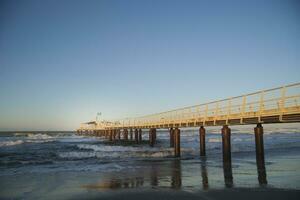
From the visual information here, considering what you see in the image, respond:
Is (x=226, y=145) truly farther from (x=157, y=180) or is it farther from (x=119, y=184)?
(x=119, y=184)

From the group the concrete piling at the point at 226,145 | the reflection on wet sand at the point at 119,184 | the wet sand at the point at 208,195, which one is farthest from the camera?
the concrete piling at the point at 226,145

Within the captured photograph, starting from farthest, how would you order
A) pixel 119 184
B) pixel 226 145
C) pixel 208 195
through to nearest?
pixel 226 145 < pixel 119 184 < pixel 208 195

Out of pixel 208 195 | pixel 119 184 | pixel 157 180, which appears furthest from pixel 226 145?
pixel 208 195

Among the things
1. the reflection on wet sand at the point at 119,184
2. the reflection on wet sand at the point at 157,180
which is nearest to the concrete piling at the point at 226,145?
the reflection on wet sand at the point at 157,180

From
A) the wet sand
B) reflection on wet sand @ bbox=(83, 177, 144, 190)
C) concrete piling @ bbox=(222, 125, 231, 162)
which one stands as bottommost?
the wet sand

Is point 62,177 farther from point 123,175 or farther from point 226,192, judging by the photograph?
point 226,192

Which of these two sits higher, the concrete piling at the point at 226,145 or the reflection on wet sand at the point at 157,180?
the concrete piling at the point at 226,145

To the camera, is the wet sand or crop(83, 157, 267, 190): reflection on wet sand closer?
the wet sand

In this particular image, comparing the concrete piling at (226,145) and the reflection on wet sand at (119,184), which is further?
the concrete piling at (226,145)

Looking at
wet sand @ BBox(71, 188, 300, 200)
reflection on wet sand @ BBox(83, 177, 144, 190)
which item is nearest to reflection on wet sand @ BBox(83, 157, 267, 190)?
reflection on wet sand @ BBox(83, 177, 144, 190)

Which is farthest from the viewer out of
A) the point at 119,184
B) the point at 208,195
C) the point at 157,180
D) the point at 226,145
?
the point at 226,145

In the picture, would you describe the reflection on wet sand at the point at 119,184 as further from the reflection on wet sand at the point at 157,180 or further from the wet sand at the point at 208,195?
the wet sand at the point at 208,195

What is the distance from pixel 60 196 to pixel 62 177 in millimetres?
4317

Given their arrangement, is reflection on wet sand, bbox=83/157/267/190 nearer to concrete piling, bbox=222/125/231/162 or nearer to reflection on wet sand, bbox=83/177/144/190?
reflection on wet sand, bbox=83/177/144/190
